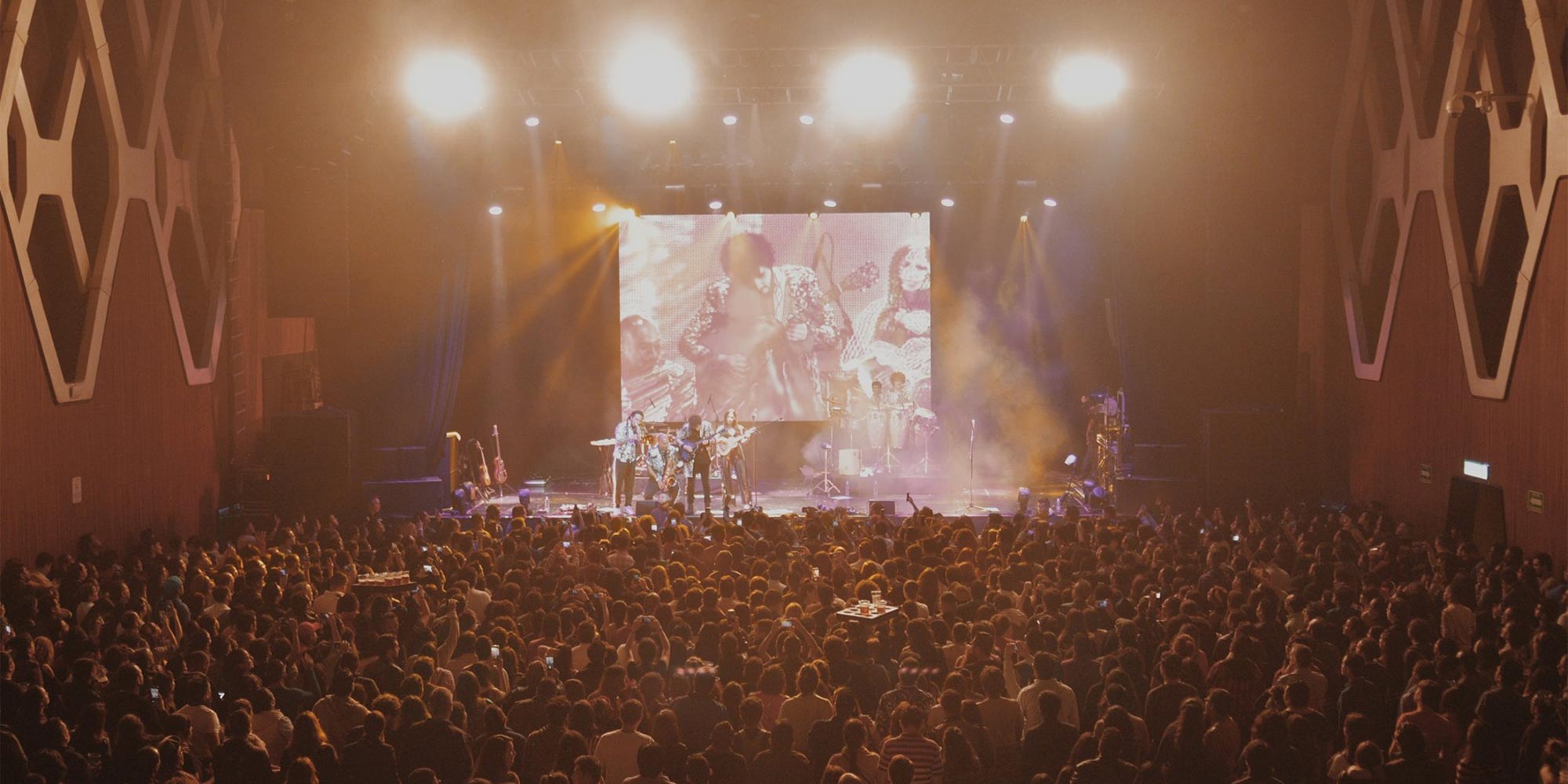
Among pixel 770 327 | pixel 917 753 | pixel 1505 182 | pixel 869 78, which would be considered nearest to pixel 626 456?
pixel 770 327

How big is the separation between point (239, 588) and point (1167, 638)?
292 inches

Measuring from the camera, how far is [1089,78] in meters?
17.1

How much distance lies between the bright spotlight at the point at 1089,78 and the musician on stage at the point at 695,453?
25.1 feet

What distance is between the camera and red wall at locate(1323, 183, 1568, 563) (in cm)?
1316

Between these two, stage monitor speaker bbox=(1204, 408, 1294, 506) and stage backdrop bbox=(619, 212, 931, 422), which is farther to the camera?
stage backdrop bbox=(619, 212, 931, 422)

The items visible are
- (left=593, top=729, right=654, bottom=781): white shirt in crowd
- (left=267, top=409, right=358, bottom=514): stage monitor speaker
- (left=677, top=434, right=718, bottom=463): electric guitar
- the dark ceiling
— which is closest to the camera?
(left=593, top=729, right=654, bottom=781): white shirt in crowd

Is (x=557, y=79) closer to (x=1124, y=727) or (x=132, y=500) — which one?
(x=132, y=500)

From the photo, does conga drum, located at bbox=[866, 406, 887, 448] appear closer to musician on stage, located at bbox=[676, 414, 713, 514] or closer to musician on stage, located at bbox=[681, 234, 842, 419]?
musician on stage, located at bbox=[681, 234, 842, 419]

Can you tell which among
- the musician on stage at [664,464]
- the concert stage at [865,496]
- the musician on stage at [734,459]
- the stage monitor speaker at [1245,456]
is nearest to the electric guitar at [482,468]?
the concert stage at [865,496]

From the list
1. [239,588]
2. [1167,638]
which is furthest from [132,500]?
[1167,638]

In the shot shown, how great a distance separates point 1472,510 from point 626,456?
39.5 feet

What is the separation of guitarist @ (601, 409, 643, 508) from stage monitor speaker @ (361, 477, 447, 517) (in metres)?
2.85

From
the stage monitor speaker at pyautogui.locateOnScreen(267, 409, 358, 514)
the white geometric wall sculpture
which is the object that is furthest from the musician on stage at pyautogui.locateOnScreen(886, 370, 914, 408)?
the stage monitor speaker at pyautogui.locateOnScreen(267, 409, 358, 514)

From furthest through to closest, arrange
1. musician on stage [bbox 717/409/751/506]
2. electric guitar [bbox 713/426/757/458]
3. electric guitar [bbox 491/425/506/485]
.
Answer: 1. electric guitar [bbox 491/425/506/485]
2. electric guitar [bbox 713/426/757/458]
3. musician on stage [bbox 717/409/751/506]
